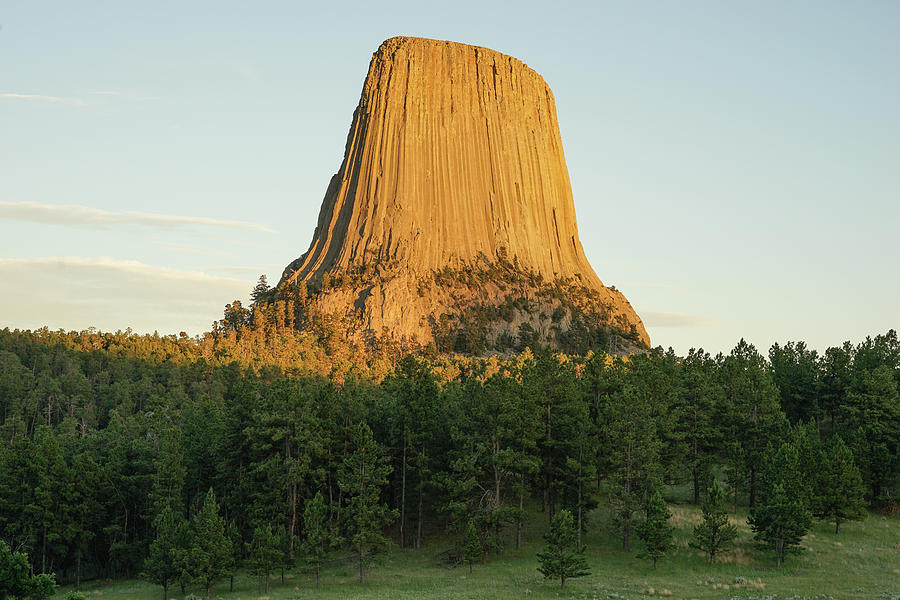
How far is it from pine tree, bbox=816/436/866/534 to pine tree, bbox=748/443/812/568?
12.5ft

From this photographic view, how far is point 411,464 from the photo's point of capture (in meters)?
64.3

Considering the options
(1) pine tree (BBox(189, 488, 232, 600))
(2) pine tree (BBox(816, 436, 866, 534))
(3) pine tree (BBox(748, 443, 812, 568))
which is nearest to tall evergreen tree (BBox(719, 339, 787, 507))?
(2) pine tree (BBox(816, 436, 866, 534))

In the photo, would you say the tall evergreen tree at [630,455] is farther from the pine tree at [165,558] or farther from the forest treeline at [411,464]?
the pine tree at [165,558]

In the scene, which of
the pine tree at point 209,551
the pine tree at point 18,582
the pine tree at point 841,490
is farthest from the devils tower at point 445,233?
the pine tree at point 18,582

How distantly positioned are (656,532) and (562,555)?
676cm

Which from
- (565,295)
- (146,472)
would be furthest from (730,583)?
(565,295)

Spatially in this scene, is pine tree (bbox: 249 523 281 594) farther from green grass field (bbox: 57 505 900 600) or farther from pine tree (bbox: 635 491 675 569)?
pine tree (bbox: 635 491 675 569)

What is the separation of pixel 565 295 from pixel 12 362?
100579 mm

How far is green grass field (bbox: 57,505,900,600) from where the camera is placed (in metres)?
48.6

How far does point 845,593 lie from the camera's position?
46.8 metres

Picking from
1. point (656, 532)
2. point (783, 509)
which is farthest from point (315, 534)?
point (783, 509)

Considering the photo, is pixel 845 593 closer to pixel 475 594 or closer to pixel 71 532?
pixel 475 594

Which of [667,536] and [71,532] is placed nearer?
[667,536]

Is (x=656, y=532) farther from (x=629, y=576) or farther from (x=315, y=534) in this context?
(x=315, y=534)
